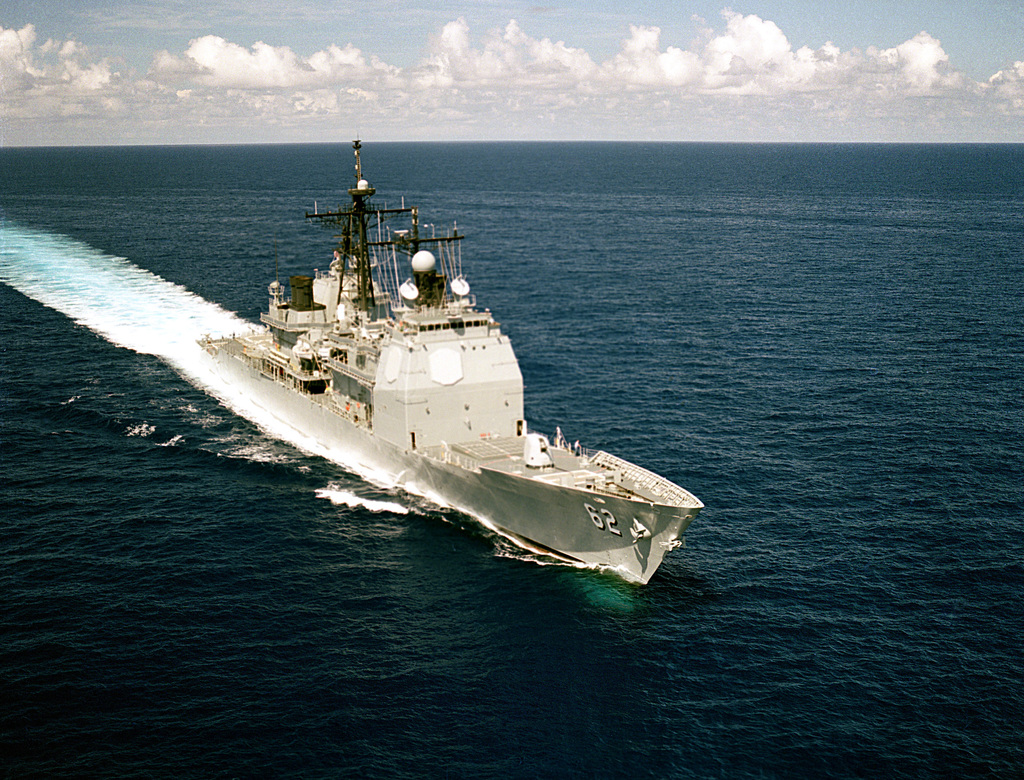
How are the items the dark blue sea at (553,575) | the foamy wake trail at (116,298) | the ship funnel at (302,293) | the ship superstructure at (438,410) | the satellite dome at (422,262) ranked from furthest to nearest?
1. the foamy wake trail at (116,298)
2. the ship funnel at (302,293)
3. the satellite dome at (422,262)
4. the ship superstructure at (438,410)
5. the dark blue sea at (553,575)

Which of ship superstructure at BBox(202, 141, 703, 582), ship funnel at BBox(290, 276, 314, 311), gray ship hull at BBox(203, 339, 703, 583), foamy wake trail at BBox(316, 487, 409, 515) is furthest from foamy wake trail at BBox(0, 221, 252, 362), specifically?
gray ship hull at BBox(203, 339, 703, 583)

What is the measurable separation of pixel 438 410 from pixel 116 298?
49871 mm

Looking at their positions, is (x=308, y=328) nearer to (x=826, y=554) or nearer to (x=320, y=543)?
(x=320, y=543)

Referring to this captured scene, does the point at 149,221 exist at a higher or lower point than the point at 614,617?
higher

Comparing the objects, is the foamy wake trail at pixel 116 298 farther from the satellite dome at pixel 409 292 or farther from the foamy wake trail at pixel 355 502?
the satellite dome at pixel 409 292

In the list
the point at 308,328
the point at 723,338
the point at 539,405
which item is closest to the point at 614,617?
the point at 539,405

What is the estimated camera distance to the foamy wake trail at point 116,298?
7031 centimetres

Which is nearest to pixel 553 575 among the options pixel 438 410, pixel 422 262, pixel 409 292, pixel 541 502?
pixel 541 502

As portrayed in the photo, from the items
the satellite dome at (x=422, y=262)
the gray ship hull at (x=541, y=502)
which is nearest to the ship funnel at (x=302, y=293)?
the gray ship hull at (x=541, y=502)

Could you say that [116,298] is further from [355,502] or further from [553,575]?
[553,575]

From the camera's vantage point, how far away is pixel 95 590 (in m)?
35.0

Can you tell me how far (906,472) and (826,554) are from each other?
35.0 ft

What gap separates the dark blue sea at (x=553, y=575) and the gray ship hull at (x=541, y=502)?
1.15 meters

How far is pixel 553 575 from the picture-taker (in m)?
36.9
